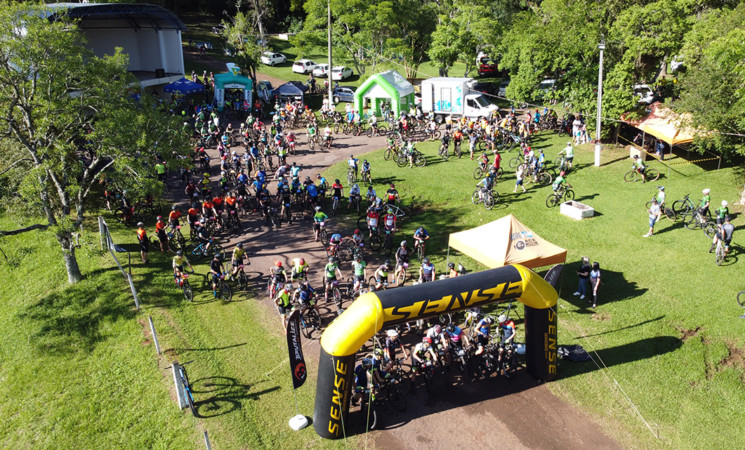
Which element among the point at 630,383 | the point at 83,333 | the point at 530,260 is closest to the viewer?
the point at 630,383

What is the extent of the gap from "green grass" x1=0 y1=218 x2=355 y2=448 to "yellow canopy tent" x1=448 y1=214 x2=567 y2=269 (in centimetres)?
558

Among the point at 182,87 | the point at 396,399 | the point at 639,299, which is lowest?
the point at 396,399

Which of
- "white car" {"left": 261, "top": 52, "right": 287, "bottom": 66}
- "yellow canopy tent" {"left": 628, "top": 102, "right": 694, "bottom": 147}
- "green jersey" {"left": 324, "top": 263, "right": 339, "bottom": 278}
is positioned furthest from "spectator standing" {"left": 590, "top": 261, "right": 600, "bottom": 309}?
"white car" {"left": 261, "top": 52, "right": 287, "bottom": 66}

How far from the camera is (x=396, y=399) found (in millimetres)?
12336

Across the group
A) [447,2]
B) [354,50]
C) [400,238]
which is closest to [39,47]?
[400,238]

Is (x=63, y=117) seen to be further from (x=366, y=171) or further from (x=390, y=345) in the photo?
(x=390, y=345)

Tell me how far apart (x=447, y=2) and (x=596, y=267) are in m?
41.2

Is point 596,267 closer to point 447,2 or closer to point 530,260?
point 530,260

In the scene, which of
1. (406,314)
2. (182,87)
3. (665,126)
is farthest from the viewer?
(182,87)

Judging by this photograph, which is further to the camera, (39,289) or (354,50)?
(354,50)

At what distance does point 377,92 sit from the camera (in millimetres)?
35531

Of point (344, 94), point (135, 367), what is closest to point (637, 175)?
point (135, 367)

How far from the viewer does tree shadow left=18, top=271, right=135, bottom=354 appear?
16.3 meters

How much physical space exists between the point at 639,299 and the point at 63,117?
19.1 m
